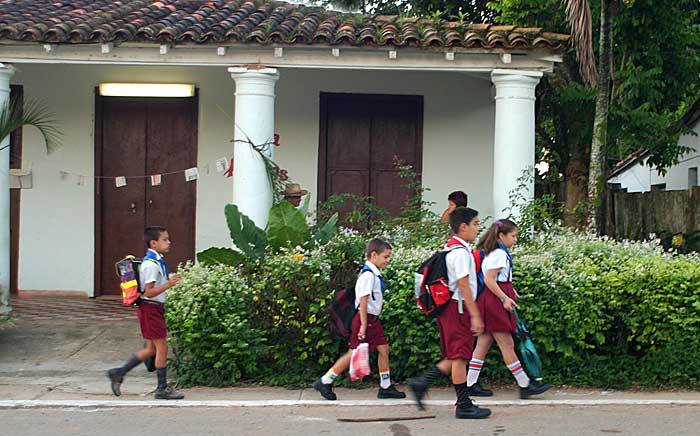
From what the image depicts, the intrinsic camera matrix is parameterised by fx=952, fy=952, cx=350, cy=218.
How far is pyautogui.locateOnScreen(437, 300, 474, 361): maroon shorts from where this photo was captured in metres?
7.20

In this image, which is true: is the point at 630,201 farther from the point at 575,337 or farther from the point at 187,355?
the point at 187,355

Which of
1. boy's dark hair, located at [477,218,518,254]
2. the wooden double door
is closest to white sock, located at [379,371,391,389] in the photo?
boy's dark hair, located at [477,218,518,254]

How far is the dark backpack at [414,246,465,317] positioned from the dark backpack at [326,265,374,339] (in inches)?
26.1

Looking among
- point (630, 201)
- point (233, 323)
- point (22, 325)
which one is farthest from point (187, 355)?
point (630, 201)

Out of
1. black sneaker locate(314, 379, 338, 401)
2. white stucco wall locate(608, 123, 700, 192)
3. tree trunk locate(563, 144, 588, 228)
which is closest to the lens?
black sneaker locate(314, 379, 338, 401)

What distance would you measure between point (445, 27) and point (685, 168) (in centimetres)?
1207

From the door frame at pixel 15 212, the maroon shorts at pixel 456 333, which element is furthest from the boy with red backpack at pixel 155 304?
the door frame at pixel 15 212

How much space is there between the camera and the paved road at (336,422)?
6.89 m

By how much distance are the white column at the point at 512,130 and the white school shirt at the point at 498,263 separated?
3284 millimetres

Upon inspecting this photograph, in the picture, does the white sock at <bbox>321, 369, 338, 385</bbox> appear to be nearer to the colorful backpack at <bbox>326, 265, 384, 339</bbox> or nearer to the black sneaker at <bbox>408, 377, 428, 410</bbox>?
the colorful backpack at <bbox>326, 265, 384, 339</bbox>

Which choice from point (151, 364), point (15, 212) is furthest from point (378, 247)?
point (15, 212)

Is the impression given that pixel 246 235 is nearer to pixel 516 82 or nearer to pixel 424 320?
pixel 424 320

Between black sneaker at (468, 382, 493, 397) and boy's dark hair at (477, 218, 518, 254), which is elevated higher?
boy's dark hair at (477, 218, 518, 254)

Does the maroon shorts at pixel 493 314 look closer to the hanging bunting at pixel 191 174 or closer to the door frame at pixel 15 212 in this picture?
the hanging bunting at pixel 191 174
